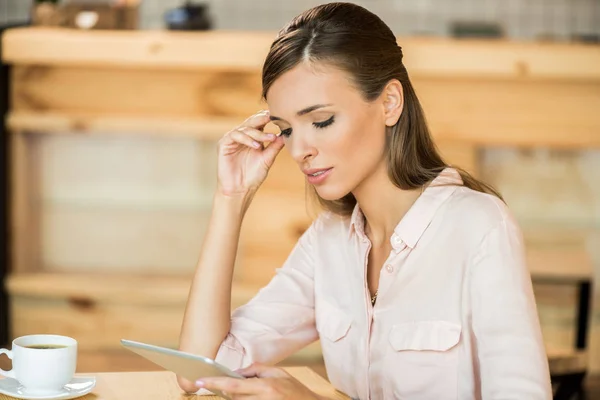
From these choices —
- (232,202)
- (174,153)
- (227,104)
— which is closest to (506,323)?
(232,202)

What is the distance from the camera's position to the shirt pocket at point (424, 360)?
1.58 metres

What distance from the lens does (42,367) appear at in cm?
140

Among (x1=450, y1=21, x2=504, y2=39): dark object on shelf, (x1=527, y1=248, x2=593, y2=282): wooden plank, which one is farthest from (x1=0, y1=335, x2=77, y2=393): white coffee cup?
(x1=450, y1=21, x2=504, y2=39): dark object on shelf

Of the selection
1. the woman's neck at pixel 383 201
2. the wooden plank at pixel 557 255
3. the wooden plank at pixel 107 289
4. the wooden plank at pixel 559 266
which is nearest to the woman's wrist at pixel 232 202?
the woman's neck at pixel 383 201

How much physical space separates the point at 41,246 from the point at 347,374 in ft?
7.13

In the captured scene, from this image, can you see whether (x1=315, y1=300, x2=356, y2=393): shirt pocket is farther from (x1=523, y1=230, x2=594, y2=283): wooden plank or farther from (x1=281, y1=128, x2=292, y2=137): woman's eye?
(x1=523, y1=230, x2=594, y2=283): wooden plank

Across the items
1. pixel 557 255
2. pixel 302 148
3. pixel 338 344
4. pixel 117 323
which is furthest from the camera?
pixel 117 323

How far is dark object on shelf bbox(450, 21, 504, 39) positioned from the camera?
3471mm

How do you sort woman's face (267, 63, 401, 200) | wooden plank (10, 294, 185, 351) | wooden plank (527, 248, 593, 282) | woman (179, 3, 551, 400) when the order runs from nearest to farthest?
1. woman (179, 3, 551, 400)
2. woman's face (267, 63, 401, 200)
3. wooden plank (527, 248, 593, 282)
4. wooden plank (10, 294, 185, 351)

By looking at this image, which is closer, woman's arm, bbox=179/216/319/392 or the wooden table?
the wooden table

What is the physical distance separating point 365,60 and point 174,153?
6.73ft

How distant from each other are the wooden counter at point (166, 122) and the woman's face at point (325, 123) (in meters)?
1.60

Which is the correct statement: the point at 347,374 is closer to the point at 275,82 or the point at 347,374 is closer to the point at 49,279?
the point at 275,82

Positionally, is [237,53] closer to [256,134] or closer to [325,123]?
[256,134]
